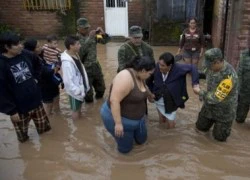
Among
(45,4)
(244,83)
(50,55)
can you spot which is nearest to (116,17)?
(45,4)

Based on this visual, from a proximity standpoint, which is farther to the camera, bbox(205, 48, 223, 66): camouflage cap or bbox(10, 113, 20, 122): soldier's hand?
bbox(10, 113, 20, 122): soldier's hand

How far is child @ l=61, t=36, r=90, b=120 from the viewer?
5.28 meters

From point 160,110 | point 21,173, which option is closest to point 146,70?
point 160,110

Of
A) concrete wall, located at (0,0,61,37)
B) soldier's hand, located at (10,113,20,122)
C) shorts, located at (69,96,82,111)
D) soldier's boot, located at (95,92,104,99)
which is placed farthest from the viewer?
concrete wall, located at (0,0,61,37)

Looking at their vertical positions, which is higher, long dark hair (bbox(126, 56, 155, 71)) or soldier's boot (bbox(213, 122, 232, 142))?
long dark hair (bbox(126, 56, 155, 71))

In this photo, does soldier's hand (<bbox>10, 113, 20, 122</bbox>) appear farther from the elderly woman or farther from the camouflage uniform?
the camouflage uniform

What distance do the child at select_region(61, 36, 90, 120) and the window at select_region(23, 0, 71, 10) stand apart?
8.07 m

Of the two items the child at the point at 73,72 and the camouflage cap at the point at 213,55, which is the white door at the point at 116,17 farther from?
the camouflage cap at the point at 213,55

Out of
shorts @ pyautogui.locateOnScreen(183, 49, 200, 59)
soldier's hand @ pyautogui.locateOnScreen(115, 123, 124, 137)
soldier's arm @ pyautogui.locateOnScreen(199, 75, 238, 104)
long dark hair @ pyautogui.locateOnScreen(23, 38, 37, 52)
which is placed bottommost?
soldier's hand @ pyautogui.locateOnScreen(115, 123, 124, 137)

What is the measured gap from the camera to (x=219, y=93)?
449 cm

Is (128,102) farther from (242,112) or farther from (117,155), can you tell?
(242,112)

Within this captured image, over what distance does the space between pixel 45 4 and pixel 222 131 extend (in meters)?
10.1

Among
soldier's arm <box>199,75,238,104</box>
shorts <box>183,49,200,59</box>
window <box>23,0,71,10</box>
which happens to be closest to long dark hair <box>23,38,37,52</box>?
soldier's arm <box>199,75,238,104</box>

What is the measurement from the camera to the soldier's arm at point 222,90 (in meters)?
4.43
